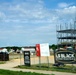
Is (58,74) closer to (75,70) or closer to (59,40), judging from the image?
(75,70)

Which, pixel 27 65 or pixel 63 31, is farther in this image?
pixel 63 31

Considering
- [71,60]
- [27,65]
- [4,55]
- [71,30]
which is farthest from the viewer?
[71,30]

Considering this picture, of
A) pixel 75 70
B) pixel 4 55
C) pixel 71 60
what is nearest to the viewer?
pixel 75 70

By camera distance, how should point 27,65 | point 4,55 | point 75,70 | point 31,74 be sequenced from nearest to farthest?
point 31,74
point 75,70
point 27,65
point 4,55

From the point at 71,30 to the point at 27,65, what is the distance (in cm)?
4589

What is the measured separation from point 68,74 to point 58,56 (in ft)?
19.8

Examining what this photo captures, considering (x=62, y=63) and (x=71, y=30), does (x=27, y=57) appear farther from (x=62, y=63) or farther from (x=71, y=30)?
(x=71, y=30)

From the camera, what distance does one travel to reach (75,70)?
25.0 meters

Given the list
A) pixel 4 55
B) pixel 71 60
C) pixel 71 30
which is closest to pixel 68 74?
pixel 71 60

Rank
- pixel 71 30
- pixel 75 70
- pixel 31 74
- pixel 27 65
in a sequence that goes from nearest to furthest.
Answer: pixel 31 74 < pixel 75 70 < pixel 27 65 < pixel 71 30

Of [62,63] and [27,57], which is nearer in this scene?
[62,63]

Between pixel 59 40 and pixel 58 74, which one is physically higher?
pixel 59 40

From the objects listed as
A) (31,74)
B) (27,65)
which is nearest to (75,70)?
(31,74)

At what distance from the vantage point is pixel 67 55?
27.2 m
